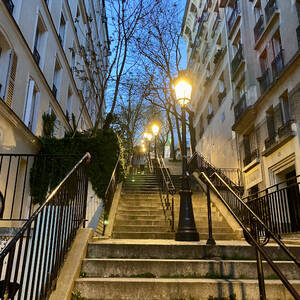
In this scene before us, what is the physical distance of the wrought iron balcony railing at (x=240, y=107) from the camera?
671 inches

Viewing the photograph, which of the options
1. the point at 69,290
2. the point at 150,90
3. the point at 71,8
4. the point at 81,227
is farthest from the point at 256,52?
the point at 69,290

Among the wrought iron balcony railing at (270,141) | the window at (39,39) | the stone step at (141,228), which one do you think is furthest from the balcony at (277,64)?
the window at (39,39)

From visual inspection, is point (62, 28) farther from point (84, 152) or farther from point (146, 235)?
point (146, 235)

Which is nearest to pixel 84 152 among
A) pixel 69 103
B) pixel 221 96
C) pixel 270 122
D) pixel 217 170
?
pixel 69 103

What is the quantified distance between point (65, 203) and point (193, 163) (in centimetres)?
1572

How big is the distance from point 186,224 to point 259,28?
14.1m

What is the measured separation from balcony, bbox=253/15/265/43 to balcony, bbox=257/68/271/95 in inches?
92.6

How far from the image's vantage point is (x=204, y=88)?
2734 cm

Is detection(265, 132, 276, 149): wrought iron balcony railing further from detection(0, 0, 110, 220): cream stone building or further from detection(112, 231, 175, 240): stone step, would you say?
detection(0, 0, 110, 220): cream stone building

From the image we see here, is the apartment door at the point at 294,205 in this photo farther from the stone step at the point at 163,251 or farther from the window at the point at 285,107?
the stone step at the point at 163,251

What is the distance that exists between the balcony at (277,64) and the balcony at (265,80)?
2.05 feet

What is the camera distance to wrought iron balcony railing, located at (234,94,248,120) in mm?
17041

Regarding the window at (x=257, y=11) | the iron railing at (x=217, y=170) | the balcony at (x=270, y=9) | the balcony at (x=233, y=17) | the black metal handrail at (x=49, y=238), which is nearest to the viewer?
the black metal handrail at (x=49, y=238)

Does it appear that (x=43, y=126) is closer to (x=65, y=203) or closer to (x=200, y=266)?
(x=65, y=203)
